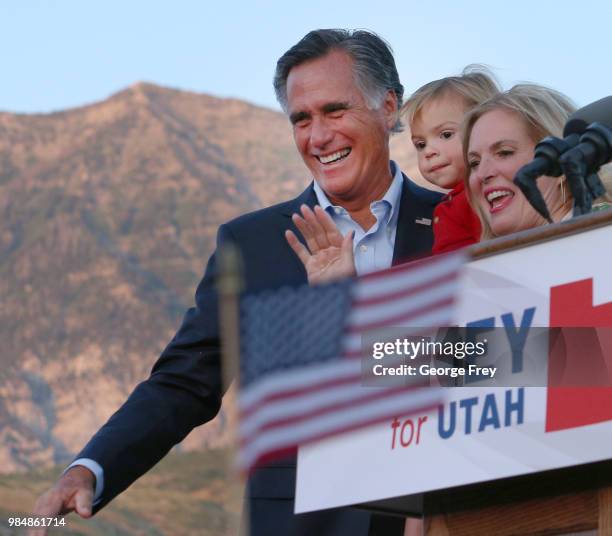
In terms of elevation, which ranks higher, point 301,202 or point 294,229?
point 301,202

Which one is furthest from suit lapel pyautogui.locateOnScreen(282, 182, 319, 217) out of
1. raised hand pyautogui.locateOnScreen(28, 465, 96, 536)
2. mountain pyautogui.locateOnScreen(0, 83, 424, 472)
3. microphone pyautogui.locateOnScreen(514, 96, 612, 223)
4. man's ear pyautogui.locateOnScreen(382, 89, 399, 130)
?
mountain pyautogui.locateOnScreen(0, 83, 424, 472)

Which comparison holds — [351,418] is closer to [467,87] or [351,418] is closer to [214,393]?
[214,393]

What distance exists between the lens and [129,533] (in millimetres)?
31797

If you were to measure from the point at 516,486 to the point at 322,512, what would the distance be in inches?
54.4

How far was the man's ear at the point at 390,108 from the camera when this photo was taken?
425 cm

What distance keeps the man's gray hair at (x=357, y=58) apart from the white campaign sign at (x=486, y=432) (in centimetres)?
196

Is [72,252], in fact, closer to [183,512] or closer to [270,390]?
[183,512]

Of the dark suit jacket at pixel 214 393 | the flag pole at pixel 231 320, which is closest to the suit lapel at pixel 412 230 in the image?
the dark suit jacket at pixel 214 393

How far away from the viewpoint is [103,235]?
71.9 metres

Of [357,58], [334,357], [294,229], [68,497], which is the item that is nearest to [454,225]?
[294,229]

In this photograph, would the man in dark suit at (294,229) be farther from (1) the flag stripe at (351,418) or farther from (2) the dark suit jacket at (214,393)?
(1) the flag stripe at (351,418)

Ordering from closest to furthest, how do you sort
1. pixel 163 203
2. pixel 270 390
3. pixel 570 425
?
1. pixel 570 425
2. pixel 270 390
3. pixel 163 203

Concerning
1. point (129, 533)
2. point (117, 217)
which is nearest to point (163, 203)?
point (117, 217)

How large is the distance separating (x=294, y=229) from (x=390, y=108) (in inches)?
22.4
